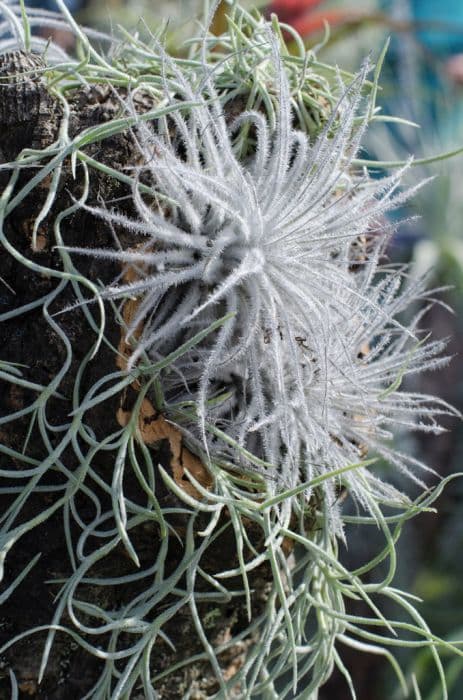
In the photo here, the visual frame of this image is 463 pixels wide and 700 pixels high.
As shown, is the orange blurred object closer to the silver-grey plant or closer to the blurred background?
the blurred background

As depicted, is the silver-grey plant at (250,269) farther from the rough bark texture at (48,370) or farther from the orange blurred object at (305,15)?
the orange blurred object at (305,15)

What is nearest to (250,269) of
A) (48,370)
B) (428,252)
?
(48,370)

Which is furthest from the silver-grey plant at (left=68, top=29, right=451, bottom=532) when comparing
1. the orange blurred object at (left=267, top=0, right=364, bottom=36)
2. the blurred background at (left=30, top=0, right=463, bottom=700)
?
the blurred background at (left=30, top=0, right=463, bottom=700)

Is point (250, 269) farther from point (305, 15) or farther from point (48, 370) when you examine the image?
point (305, 15)

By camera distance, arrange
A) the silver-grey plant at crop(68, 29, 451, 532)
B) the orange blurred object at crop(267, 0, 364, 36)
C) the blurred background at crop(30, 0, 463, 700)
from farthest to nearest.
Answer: the blurred background at crop(30, 0, 463, 700), the orange blurred object at crop(267, 0, 364, 36), the silver-grey plant at crop(68, 29, 451, 532)

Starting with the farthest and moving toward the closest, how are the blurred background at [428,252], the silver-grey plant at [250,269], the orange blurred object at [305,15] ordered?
the blurred background at [428,252], the orange blurred object at [305,15], the silver-grey plant at [250,269]

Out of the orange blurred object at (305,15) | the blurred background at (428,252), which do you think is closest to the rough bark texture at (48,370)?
the orange blurred object at (305,15)

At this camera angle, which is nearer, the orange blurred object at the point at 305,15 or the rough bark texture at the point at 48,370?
the rough bark texture at the point at 48,370

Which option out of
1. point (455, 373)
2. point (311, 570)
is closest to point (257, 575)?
point (311, 570)

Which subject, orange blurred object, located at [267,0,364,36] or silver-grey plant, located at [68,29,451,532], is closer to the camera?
silver-grey plant, located at [68,29,451,532]

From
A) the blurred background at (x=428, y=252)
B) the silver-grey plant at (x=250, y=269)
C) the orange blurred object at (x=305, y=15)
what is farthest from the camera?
the blurred background at (x=428, y=252)
